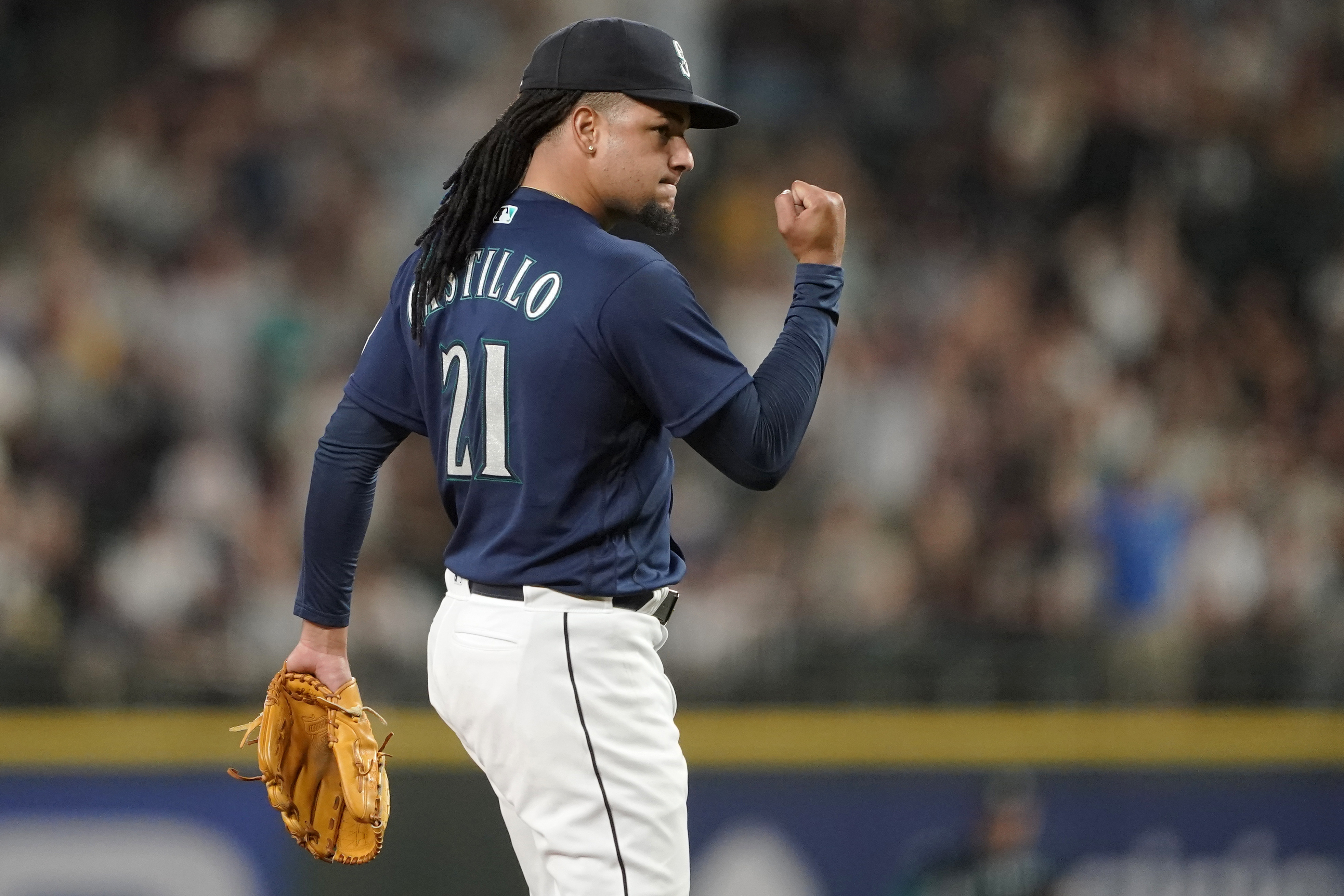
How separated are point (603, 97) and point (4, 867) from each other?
3687 mm

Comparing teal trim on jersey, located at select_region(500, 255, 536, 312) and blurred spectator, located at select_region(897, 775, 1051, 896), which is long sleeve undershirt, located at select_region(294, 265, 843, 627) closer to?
teal trim on jersey, located at select_region(500, 255, 536, 312)

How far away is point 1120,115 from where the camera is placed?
8102 millimetres

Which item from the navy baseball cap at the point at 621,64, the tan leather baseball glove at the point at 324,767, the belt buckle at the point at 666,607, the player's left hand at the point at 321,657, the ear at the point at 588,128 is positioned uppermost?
the navy baseball cap at the point at 621,64

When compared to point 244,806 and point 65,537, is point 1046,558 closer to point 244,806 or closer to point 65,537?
point 244,806

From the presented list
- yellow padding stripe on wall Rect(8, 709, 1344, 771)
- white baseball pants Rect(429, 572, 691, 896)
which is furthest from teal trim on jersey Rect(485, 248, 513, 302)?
yellow padding stripe on wall Rect(8, 709, 1344, 771)

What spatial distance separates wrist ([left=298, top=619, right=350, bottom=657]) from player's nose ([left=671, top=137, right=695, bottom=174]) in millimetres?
967

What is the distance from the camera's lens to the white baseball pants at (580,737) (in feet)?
8.57

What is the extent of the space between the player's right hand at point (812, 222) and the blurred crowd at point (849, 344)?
318 cm

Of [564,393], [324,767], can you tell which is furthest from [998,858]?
[564,393]

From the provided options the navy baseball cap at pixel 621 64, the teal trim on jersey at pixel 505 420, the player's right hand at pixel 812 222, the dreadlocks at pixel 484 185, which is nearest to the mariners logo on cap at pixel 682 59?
the navy baseball cap at pixel 621 64

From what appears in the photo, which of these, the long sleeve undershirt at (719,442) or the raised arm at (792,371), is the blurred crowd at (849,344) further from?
the raised arm at (792,371)

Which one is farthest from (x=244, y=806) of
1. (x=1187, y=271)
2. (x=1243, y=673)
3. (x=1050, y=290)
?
(x=1187, y=271)

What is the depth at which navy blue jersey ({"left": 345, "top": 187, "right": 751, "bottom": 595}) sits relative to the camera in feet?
8.37

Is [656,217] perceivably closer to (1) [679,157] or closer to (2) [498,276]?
(1) [679,157]
